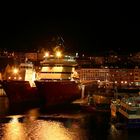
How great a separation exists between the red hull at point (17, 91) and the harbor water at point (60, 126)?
26.0 feet

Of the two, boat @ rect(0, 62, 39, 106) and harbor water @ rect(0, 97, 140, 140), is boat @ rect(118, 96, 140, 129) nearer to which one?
harbor water @ rect(0, 97, 140, 140)

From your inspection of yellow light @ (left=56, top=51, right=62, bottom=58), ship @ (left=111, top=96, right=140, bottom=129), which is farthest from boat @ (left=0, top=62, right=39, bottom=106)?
ship @ (left=111, top=96, right=140, bottom=129)

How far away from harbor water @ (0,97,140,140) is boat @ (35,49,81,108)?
6495 millimetres

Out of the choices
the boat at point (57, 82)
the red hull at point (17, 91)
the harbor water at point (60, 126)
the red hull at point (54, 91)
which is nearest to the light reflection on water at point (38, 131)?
the harbor water at point (60, 126)

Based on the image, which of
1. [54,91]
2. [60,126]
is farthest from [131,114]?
[54,91]

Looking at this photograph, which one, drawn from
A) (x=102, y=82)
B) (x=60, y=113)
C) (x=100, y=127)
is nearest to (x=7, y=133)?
(x=100, y=127)

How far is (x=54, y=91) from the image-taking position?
45531 millimetres

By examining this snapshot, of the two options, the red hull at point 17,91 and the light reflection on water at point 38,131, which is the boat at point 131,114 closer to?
the light reflection on water at point 38,131

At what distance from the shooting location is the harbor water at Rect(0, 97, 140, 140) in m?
26.0

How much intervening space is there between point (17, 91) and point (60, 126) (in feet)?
59.5

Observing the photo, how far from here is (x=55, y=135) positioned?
87.6ft

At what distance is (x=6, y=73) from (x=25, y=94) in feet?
104

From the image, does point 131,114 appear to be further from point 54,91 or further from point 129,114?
point 54,91

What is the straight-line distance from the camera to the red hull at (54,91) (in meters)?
45.4
